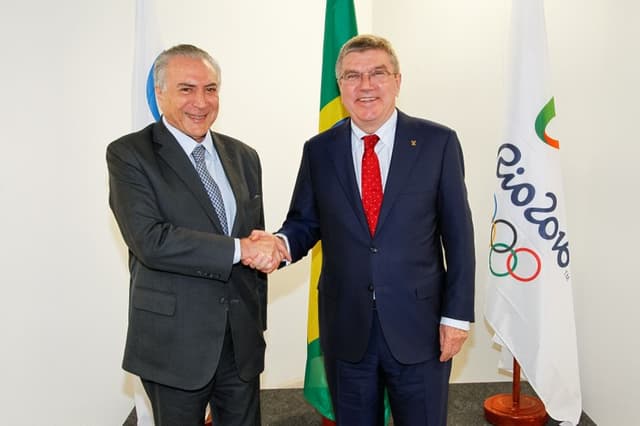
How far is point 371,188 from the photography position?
227cm

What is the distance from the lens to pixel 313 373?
3.40 metres

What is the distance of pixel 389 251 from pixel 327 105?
125 cm

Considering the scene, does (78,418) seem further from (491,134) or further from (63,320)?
(491,134)

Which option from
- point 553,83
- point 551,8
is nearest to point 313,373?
point 553,83

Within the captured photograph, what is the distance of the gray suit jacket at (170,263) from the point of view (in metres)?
2.12

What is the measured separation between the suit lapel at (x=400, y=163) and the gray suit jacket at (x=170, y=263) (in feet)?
1.91

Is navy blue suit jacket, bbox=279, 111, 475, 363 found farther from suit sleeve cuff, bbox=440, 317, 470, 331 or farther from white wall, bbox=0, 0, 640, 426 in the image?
white wall, bbox=0, 0, 640, 426

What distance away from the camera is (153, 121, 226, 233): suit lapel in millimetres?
2168

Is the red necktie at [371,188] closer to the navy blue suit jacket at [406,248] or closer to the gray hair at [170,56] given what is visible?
the navy blue suit jacket at [406,248]

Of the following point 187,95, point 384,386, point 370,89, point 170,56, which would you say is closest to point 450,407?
point 384,386

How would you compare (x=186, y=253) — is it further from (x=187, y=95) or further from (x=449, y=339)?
(x=449, y=339)

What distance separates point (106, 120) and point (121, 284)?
95cm

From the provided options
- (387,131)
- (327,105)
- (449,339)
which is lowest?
(449,339)

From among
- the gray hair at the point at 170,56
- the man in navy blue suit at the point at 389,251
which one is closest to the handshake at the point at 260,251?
the man in navy blue suit at the point at 389,251
